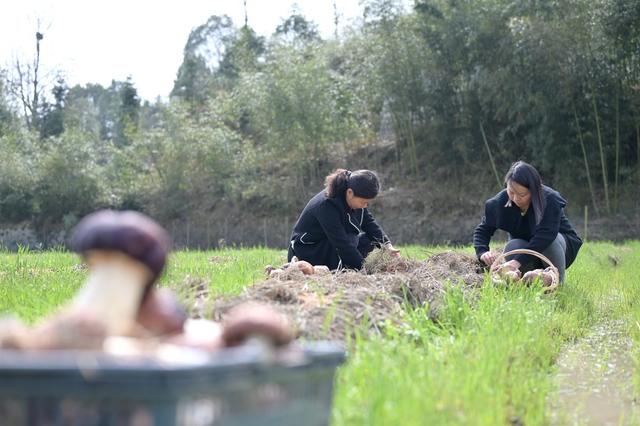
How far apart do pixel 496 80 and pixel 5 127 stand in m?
22.9

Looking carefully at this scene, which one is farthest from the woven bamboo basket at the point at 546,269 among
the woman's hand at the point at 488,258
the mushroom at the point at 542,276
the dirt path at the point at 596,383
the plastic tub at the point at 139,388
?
the plastic tub at the point at 139,388

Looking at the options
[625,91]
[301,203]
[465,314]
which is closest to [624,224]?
[625,91]

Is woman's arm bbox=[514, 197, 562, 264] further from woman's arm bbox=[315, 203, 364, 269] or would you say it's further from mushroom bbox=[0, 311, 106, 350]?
mushroom bbox=[0, 311, 106, 350]

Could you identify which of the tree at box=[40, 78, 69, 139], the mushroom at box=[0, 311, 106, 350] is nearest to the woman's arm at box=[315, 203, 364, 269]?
the mushroom at box=[0, 311, 106, 350]

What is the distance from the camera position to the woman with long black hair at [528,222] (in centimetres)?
568

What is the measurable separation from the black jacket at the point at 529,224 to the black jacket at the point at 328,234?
0.94 m

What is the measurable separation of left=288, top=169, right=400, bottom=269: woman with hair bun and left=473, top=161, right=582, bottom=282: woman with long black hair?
84 cm

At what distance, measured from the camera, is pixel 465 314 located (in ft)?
13.8

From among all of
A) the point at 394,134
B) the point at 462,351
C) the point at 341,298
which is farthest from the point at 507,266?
the point at 394,134

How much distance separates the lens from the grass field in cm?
241

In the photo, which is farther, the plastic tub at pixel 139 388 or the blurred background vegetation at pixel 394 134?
the blurred background vegetation at pixel 394 134

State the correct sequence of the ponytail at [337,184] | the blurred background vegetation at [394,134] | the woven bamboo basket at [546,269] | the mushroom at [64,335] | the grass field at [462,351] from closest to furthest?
the mushroom at [64,335] → the grass field at [462,351] → the woven bamboo basket at [546,269] → the ponytail at [337,184] → the blurred background vegetation at [394,134]

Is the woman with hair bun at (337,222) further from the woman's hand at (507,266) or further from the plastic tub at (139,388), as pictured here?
the plastic tub at (139,388)

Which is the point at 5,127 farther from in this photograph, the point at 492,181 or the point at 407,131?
the point at 492,181
